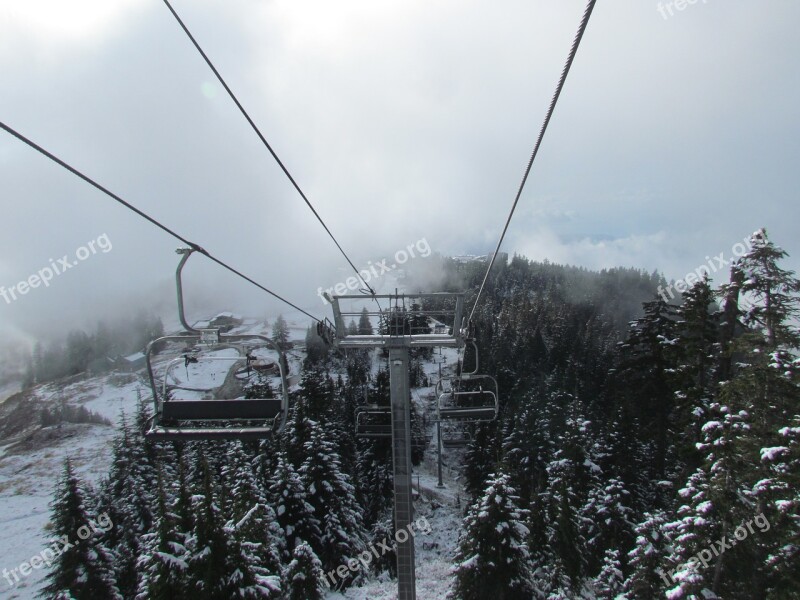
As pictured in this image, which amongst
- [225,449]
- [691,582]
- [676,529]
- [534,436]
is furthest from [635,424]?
[225,449]

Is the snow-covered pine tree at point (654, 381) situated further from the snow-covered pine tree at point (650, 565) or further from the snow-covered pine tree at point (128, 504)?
the snow-covered pine tree at point (128, 504)

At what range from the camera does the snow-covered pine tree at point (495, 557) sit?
1925 centimetres

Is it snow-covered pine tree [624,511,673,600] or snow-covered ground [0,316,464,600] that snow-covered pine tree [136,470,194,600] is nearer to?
snow-covered ground [0,316,464,600]

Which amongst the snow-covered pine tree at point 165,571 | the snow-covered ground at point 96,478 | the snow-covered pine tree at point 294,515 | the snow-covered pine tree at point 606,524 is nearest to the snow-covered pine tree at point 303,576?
the snow-covered pine tree at point 294,515

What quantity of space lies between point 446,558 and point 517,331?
60.4 meters

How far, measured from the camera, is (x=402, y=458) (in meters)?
10.3

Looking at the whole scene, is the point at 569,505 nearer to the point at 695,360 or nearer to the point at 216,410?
the point at 695,360

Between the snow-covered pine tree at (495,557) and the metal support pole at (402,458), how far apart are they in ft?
32.9

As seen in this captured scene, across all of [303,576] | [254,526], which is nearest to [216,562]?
[254,526]

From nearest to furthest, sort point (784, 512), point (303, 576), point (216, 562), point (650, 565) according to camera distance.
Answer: point (784, 512) < point (650, 565) < point (216, 562) < point (303, 576)

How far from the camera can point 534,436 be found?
1485 inches

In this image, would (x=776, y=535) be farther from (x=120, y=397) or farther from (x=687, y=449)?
(x=120, y=397)

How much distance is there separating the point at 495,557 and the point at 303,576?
8704 mm

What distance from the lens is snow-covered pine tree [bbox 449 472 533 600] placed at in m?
19.2
